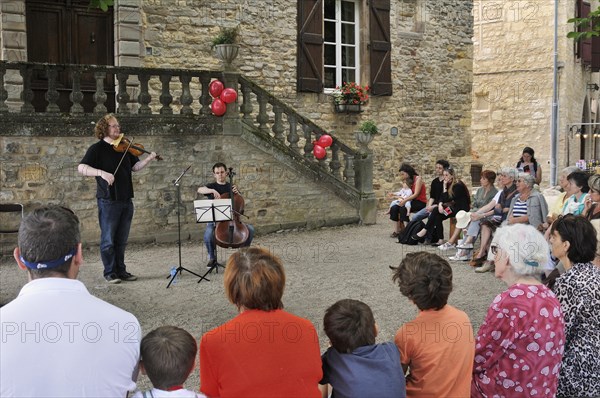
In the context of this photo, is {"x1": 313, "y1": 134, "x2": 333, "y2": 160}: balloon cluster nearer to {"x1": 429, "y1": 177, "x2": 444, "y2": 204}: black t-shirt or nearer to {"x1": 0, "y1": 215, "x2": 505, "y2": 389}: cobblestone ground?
{"x1": 0, "y1": 215, "x2": 505, "y2": 389}: cobblestone ground

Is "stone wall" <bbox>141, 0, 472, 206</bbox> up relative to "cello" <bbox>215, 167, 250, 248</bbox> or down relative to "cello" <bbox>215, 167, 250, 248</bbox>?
up

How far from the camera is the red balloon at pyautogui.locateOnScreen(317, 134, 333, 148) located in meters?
11.5

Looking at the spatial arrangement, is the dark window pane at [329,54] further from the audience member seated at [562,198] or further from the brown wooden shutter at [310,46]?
the audience member seated at [562,198]

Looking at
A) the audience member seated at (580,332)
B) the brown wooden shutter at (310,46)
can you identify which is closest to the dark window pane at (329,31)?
the brown wooden shutter at (310,46)

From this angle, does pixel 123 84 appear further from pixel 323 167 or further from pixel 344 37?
pixel 344 37

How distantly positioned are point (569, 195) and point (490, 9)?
16.2 m

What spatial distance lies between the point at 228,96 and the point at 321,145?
6.59ft

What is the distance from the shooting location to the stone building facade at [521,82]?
826 inches

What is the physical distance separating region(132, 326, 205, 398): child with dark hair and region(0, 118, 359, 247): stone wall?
7.41 meters

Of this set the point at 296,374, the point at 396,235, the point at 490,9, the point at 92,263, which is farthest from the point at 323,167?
the point at 490,9

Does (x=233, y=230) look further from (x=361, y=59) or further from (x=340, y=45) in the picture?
(x=361, y=59)

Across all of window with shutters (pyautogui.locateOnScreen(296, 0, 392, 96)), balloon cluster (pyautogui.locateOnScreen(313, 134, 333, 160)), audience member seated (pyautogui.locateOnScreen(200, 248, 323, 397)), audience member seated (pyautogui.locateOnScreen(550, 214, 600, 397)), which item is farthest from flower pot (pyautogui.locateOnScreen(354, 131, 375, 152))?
audience member seated (pyautogui.locateOnScreen(200, 248, 323, 397))

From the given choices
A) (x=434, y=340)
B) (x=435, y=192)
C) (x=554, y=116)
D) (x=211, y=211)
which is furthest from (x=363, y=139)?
(x=554, y=116)

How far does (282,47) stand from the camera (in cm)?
1346
